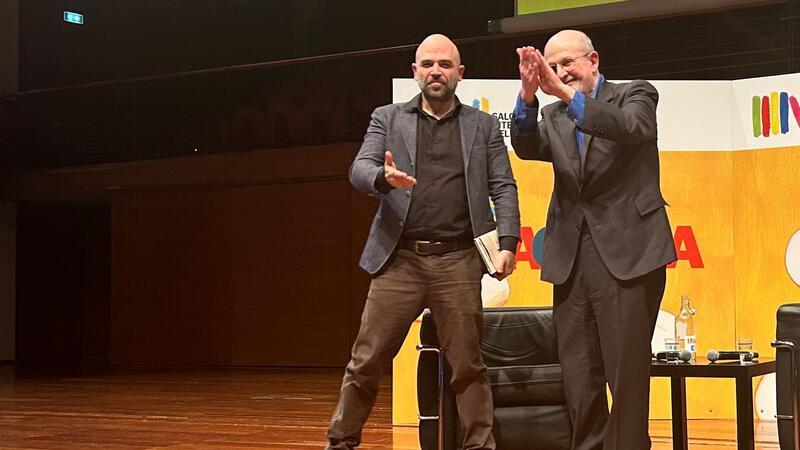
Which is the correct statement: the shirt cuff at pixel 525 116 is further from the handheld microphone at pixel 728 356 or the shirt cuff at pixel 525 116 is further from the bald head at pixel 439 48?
the handheld microphone at pixel 728 356

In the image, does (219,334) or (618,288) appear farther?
(219,334)

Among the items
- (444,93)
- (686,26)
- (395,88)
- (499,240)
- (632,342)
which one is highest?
(686,26)

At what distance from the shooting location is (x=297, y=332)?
1077 cm

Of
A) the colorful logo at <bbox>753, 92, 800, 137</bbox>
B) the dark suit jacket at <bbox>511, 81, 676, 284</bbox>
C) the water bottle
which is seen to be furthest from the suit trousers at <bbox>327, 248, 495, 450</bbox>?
the colorful logo at <bbox>753, 92, 800, 137</bbox>

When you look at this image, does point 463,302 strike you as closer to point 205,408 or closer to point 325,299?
point 205,408

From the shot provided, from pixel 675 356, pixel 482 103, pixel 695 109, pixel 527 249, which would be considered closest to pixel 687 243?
pixel 695 109

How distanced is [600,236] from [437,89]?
2.84 ft

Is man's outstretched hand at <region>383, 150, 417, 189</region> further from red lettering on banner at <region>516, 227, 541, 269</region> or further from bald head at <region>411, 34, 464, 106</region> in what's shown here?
red lettering on banner at <region>516, 227, 541, 269</region>

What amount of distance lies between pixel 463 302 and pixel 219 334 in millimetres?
8440

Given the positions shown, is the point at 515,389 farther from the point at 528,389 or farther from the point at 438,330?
the point at 438,330

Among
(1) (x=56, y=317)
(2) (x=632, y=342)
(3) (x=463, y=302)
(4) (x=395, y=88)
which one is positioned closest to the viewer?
(2) (x=632, y=342)

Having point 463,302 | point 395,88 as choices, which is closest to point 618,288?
point 463,302

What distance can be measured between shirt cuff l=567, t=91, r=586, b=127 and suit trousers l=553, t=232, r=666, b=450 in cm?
33

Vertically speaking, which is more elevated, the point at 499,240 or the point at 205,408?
the point at 499,240
